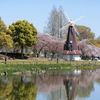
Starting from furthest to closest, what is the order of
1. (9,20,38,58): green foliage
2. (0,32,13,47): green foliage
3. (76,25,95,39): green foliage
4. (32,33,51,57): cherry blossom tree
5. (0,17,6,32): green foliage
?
1. (76,25,95,39): green foliage
2. (32,33,51,57): cherry blossom tree
3. (9,20,38,58): green foliage
4. (0,17,6,32): green foliage
5. (0,32,13,47): green foliage

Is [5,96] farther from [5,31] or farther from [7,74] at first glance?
[5,31]

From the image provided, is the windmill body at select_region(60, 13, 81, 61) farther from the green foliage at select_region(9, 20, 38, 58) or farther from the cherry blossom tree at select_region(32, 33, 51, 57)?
the green foliage at select_region(9, 20, 38, 58)

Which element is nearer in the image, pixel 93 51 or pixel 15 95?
pixel 15 95

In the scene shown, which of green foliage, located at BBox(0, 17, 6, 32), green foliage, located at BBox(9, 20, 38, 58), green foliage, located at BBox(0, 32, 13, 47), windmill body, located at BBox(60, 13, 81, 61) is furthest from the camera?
windmill body, located at BBox(60, 13, 81, 61)

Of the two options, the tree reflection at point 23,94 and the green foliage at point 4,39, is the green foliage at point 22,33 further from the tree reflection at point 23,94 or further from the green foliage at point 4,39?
the tree reflection at point 23,94

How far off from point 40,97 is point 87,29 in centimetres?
8650

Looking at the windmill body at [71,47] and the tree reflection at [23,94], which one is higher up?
the windmill body at [71,47]

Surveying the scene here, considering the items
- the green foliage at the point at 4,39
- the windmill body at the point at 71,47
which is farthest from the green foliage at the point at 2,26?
the windmill body at the point at 71,47

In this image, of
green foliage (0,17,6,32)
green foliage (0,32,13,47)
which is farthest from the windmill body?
green foliage (0,17,6,32)

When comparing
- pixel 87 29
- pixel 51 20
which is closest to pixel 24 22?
pixel 51 20

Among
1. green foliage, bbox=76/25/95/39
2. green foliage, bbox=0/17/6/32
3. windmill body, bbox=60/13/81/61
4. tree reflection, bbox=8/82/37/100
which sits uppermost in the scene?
green foliage, bbox=76/25/95/39

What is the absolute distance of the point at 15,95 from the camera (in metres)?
18.5

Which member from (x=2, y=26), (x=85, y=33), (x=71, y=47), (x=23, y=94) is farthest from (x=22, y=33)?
(x=85, y=33)

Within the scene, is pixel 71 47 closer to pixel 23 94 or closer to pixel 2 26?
pixel 2 26
